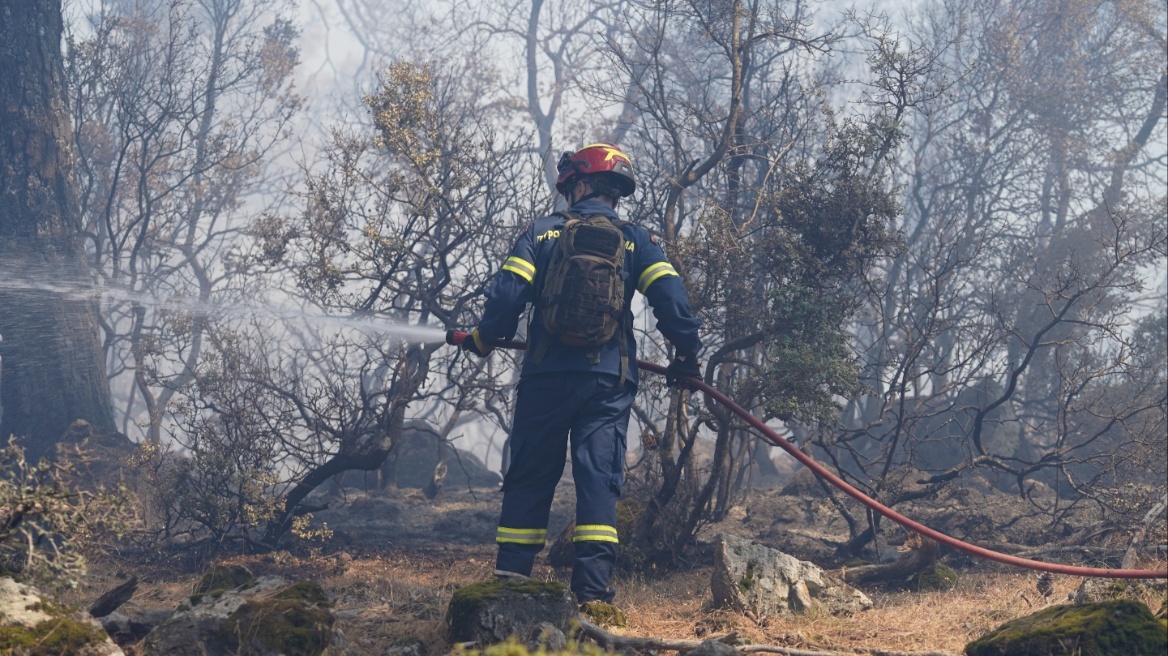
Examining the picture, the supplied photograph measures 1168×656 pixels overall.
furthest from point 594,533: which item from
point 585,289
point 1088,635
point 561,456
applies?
point 1088,635

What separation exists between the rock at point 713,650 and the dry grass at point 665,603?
665 mm

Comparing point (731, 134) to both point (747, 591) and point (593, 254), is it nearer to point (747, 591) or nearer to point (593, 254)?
point (593, 254)

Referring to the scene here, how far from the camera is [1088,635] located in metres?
3.27

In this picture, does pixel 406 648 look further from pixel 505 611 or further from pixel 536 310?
pixel 536 310

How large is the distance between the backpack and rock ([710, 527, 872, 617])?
1.16 metres

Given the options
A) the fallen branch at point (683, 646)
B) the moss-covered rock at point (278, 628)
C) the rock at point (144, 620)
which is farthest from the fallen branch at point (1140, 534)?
the rock at point (144, 620)

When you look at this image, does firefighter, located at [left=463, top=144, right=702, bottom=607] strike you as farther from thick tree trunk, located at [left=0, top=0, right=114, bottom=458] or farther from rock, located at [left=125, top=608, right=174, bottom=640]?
thick tree trunk, located at [left=0, top=0, right=114, bottom=458]

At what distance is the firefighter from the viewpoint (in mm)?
4562

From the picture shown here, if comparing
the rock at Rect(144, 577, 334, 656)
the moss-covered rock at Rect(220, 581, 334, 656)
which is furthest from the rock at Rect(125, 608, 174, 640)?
the moss-covered rock at Rect(220, 581, 334, 656)

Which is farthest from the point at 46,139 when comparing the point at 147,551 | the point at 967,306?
the point at 967,306

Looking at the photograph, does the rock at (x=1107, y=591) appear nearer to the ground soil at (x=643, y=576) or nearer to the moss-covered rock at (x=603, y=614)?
the ground soil at (x=643, y=576)

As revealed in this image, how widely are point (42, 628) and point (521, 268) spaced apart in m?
2.70

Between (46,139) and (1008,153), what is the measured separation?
13995mm

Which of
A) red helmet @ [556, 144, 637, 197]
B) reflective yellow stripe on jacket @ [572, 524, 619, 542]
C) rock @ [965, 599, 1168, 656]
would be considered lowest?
rock @ [965, 599, 1168, 656]
